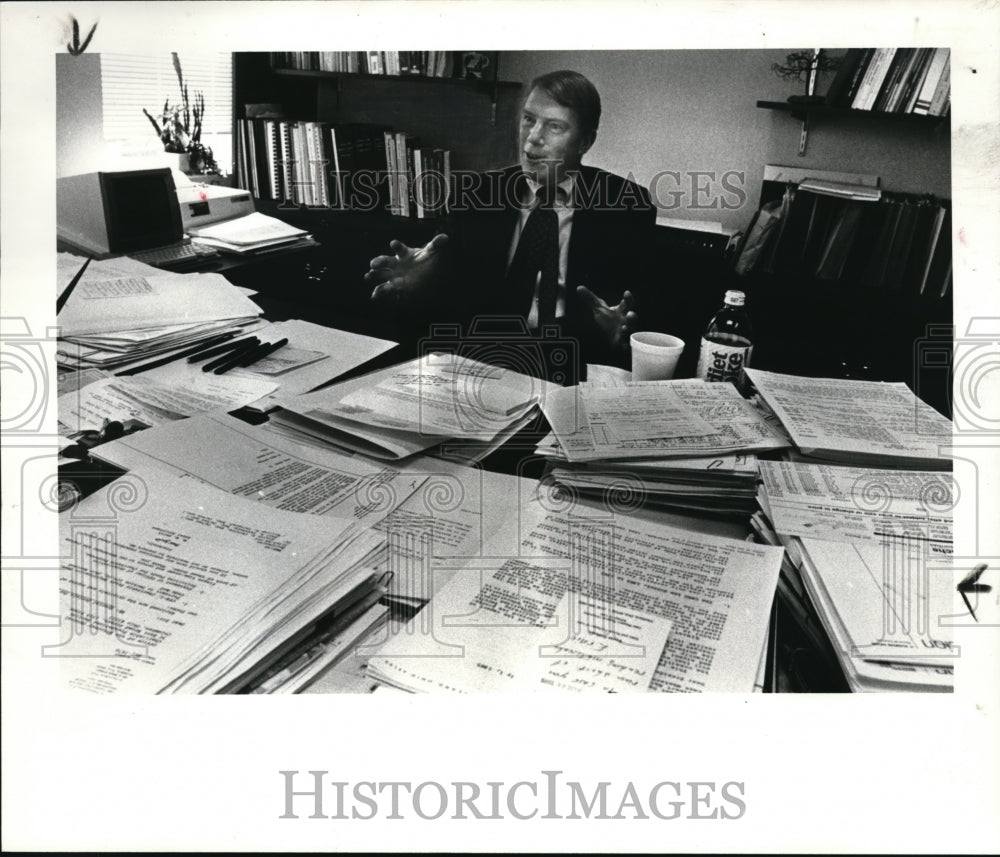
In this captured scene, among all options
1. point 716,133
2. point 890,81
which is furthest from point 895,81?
point 716,133

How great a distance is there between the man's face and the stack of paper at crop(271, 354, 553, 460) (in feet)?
1.02

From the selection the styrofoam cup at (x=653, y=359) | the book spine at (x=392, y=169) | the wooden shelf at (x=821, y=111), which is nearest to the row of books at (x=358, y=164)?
the book spine at (x=392, y=169)

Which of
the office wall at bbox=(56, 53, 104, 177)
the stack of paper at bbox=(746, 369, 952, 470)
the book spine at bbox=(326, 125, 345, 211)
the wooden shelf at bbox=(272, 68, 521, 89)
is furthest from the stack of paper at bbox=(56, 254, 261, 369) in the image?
the stack of paper at bbox=(746, 369, 952, 470)

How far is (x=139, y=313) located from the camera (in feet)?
3.36

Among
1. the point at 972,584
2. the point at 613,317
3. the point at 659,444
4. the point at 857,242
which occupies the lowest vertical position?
the point at 972,584

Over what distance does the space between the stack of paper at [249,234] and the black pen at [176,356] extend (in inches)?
6.5

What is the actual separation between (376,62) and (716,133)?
1.55ft

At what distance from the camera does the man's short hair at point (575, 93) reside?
0.84 meters

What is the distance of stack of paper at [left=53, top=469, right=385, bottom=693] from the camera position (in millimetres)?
557

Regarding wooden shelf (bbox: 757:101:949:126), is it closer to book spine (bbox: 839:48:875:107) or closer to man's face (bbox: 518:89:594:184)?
book spine (bbox: 839:48:875:107)

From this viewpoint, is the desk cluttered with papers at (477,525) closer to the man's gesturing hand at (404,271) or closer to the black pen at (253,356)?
the black pen at (253,356)

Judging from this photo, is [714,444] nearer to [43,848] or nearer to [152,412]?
[152,412]

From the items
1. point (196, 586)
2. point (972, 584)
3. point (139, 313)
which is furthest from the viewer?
point (139, 313)

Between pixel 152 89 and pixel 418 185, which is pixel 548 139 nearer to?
pixel 418 185
